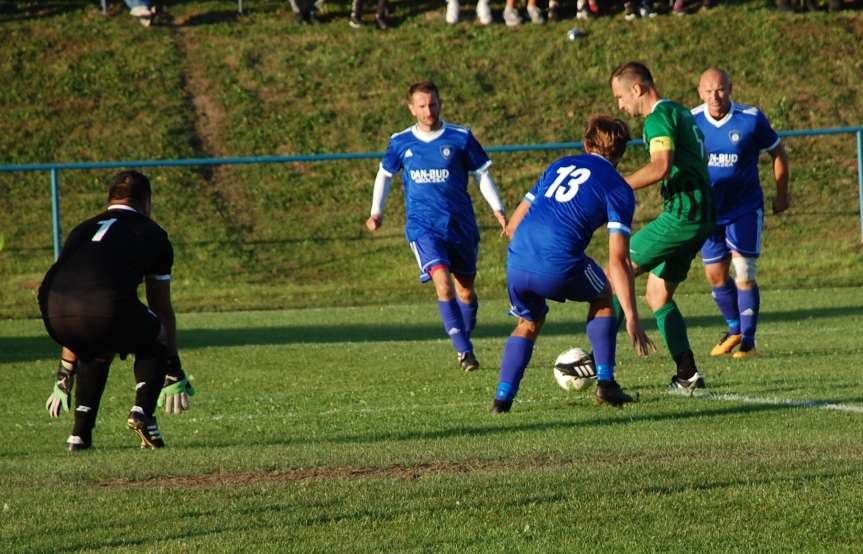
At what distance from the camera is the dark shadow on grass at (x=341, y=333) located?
16469mm

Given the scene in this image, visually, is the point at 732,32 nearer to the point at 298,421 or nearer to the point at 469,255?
the point at 469,255

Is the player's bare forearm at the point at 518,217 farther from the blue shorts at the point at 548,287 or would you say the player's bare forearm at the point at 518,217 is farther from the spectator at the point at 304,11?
the spectator at the point at 304,11

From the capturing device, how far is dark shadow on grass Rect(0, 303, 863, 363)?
16469 millimetres

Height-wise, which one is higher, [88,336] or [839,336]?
[88,336]

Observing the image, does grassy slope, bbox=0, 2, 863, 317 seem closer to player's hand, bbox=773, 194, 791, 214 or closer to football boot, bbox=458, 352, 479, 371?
player's hand, bbox=773, 194, 791, 214

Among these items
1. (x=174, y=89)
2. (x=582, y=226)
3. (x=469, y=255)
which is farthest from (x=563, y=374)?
(x=174, y=89)

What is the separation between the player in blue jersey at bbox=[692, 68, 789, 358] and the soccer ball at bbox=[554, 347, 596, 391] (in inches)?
107

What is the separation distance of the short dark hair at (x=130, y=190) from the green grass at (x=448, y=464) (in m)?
1.36

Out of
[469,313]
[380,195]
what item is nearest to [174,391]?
[469,313]

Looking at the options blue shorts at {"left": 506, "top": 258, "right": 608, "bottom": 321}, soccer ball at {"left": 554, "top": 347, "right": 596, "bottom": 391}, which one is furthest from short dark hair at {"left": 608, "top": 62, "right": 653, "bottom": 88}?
soccer ball at {"left": 554, "top": 347, "right": 596, "bottom": 391}

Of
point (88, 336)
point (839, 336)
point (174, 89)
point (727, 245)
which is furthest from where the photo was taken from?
point (174, 89)

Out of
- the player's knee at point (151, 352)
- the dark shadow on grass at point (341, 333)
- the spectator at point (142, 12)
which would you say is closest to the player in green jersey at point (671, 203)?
the player's knee at point (151, 352)

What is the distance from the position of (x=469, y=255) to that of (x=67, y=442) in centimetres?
551

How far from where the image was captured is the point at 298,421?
10.1 m
